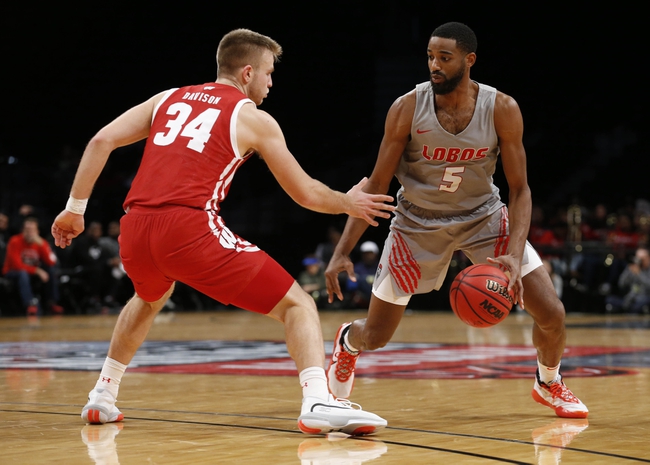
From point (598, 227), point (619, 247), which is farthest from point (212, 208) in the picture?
point (598, 227)

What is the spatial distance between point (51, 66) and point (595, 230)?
10.2 meters

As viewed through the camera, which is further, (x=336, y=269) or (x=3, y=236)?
(x=3, y=236)

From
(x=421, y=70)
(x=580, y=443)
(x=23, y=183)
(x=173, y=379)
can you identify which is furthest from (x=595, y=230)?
(x=580, y=443)

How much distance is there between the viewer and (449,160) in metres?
4.64

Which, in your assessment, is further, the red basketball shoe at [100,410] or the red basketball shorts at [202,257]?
the red basketball shoe at [100,410]

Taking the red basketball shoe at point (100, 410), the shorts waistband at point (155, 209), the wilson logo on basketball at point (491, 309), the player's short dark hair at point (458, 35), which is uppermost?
the player's short dark hair at point (458, 35)

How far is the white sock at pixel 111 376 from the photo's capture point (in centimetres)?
427

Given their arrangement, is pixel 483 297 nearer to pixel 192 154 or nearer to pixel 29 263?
pixel 192 154

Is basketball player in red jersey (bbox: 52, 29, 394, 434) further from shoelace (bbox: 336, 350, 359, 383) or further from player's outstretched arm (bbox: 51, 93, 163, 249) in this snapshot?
shoelace (bbox: 336, 350, 359, 383)

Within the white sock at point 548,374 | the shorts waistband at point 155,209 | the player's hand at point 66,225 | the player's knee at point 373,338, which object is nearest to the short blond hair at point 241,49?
the shorts waistband at point 155,209

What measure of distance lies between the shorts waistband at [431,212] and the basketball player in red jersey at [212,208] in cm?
91

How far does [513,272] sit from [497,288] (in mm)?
118

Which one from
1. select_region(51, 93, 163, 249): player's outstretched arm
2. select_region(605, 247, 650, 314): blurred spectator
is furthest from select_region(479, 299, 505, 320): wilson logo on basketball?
select_region(605, 247, 650, 314): blurred spectator

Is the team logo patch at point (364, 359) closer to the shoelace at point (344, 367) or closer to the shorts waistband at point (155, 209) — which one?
the shoelace at point (344, 367)
